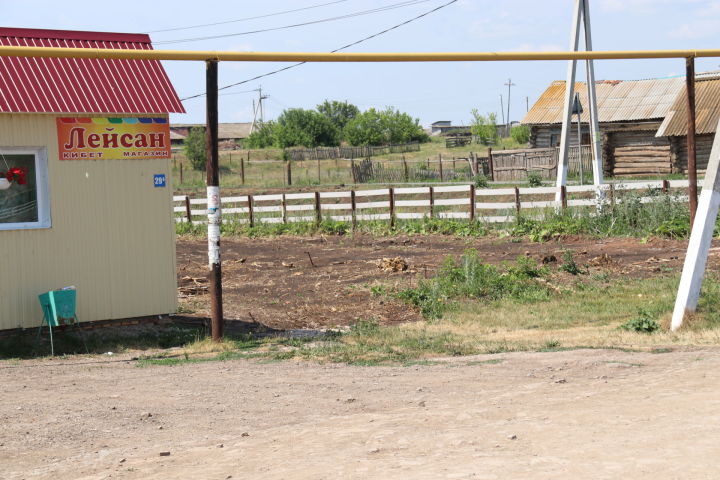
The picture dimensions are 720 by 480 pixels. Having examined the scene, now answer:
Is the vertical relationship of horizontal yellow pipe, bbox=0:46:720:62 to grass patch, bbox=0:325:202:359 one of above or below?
above

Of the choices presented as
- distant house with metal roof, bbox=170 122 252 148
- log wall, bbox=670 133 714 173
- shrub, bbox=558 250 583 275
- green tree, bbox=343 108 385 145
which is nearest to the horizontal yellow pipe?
shrub, bbox=558 250 583 275

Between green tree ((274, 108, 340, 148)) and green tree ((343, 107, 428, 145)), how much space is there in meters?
1.92

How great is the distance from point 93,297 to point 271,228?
1479 centimetres

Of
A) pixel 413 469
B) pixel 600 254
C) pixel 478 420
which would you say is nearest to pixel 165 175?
pixel 478 420

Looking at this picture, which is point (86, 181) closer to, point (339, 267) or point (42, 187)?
point (42, 187)

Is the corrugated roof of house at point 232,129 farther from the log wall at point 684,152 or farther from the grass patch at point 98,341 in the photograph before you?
the grass patch at point 98,341

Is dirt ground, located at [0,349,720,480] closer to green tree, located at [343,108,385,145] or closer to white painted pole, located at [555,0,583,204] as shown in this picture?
white painted pole, located at [555,0,583,204]

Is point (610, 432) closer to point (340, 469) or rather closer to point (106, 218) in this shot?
point (340, 469)

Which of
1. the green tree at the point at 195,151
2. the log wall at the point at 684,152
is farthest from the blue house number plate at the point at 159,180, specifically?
the green tree at the point at 195,151

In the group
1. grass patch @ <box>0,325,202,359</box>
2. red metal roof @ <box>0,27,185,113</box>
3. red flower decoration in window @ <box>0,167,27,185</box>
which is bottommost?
grass patch @ <box>0,325,202,359</box>

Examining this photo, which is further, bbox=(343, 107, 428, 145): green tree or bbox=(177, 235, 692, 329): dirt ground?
bbox=(343, 107, 428, 145): green tree

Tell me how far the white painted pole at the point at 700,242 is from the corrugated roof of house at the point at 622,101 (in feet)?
102

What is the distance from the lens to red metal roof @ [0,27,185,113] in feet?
39.8

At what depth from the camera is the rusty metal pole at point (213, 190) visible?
1165 centimetres
